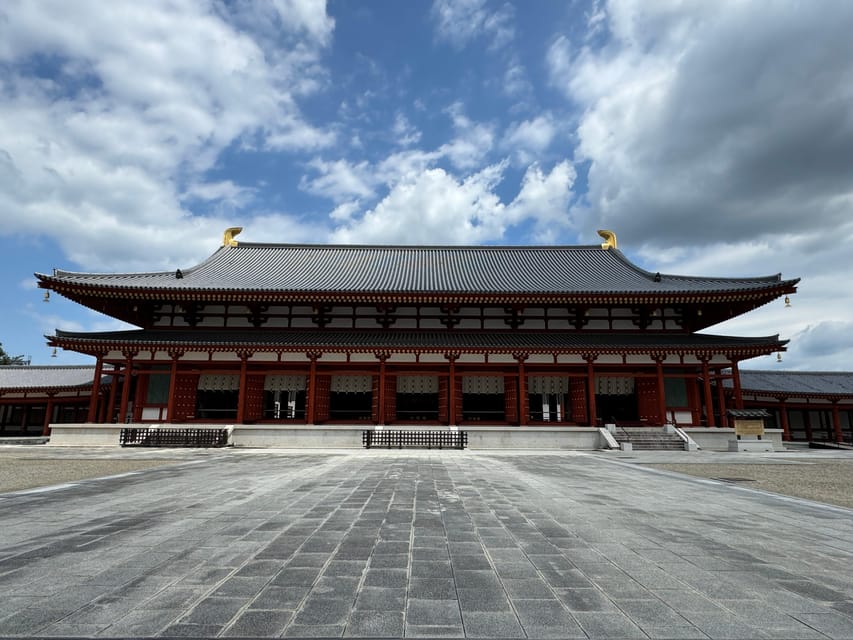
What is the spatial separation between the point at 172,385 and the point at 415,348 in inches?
469

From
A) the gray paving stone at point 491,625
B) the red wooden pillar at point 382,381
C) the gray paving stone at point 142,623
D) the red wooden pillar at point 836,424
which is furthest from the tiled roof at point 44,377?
the red wooden pillar at point 836,424

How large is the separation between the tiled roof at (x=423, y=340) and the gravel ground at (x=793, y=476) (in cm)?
709

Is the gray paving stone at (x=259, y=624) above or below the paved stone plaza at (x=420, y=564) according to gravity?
above

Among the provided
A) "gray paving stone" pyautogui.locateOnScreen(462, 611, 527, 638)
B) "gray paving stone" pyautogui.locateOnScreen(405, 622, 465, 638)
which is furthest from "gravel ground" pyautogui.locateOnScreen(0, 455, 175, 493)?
"gray paving stone" pyautogui.locateOnScreen(462, 611, 527, 638)

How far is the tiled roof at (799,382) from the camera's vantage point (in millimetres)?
27562

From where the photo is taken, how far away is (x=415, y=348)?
805 inches

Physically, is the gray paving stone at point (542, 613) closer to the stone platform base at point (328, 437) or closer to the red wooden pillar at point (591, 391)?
the stone platform base at point (328, 437)

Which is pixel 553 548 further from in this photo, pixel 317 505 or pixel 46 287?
pixel 46 287

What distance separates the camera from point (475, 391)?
2253 centimetres

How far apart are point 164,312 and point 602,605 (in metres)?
25.5

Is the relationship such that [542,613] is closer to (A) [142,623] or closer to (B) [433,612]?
(B) [433,612]

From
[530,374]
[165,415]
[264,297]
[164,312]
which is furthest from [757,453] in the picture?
[164,312]

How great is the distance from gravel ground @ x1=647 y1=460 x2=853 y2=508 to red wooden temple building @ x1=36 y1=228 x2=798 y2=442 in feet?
23.7

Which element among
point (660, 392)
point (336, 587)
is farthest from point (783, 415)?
point (336, 587)
